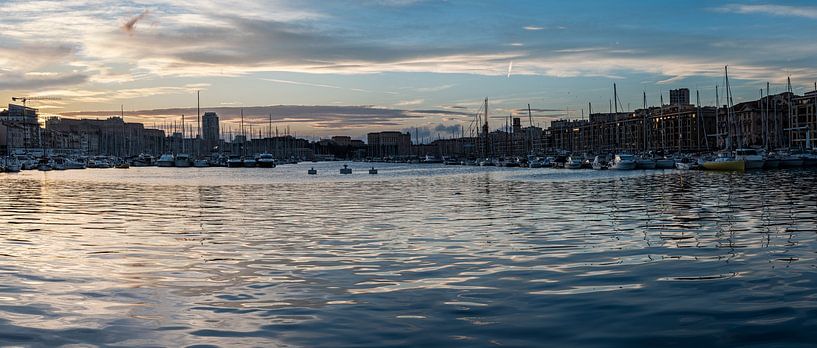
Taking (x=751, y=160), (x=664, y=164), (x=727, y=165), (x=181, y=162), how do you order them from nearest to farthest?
(x=751, y=160), (x=727, y=165), (x=664, y=164), (x=181, y=162)

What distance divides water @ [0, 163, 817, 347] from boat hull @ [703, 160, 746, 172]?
66210 millimetres

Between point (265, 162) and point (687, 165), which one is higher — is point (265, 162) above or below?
above

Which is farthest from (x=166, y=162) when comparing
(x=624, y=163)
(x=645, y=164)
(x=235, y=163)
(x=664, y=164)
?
(x=664, y=164)

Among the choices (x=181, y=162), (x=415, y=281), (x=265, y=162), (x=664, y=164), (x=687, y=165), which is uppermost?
(x=181, y=162)

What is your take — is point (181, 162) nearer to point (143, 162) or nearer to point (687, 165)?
point (143, 162)

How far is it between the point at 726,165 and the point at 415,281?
3420 inches

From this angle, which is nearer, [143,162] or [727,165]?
[727,165]

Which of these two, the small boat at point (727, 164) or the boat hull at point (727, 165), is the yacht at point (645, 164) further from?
the boat hull at point (727, 165)

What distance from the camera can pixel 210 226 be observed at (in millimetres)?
26266

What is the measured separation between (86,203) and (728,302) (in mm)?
35454

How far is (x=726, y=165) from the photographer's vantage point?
304 ft

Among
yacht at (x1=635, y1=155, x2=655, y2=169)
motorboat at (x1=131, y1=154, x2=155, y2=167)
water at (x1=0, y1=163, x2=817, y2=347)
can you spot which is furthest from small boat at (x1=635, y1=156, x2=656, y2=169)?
motorboat at (x1=131, y1=154, x2=155, y2=167)

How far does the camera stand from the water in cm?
1042

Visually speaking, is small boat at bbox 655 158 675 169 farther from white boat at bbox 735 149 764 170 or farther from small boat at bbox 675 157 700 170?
white boat at bbox 735 149 764 170
